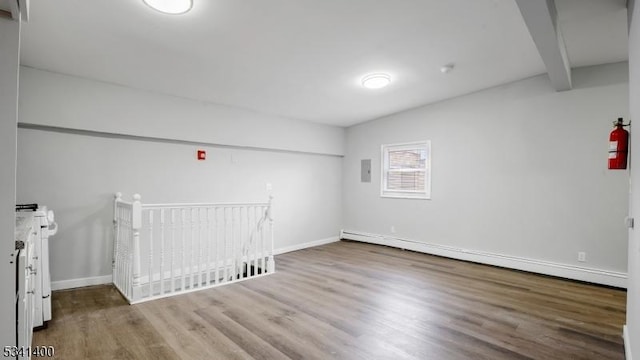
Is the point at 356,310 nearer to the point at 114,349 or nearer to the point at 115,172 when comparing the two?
the point at 114,349

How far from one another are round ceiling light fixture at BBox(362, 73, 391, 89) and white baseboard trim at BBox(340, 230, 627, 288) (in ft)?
9.86

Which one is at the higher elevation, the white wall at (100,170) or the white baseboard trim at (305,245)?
the white wall at (100,170)

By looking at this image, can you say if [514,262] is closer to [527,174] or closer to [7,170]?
[527,174]

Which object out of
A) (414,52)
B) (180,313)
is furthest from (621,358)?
(180,313)

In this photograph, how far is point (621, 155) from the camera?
249cm

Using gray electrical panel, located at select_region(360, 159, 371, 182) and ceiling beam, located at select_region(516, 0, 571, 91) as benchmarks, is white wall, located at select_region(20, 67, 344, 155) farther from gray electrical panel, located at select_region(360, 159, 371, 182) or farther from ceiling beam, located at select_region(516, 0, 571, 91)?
ceiling beam, located at select_region(516, 0, 571, 91)

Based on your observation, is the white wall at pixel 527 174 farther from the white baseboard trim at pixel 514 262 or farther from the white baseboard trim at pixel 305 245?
the white baseboard trim at pixel 305 245

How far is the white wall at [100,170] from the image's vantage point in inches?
131

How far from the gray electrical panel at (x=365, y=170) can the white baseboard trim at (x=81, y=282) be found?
15.5 feet

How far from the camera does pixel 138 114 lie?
387 cm

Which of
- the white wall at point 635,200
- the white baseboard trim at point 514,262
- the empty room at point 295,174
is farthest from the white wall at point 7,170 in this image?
the white baseboard trim at point 514,262

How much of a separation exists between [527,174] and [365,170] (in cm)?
296

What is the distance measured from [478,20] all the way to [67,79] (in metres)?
4.48

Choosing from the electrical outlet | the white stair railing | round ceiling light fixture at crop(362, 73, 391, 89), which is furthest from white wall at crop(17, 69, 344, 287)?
the electrical outlet
